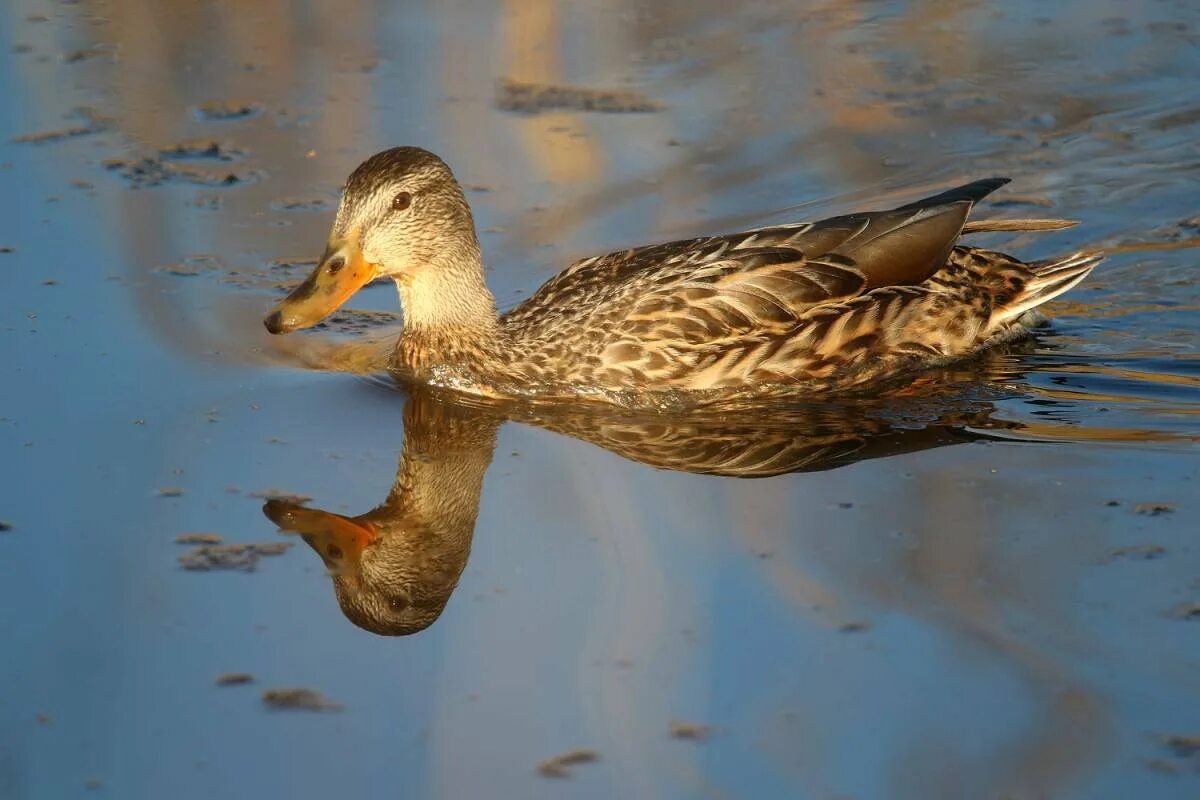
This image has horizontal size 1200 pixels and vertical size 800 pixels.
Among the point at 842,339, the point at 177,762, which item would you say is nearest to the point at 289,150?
A: the point at 842,339

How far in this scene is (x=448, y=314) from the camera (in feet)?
28.2

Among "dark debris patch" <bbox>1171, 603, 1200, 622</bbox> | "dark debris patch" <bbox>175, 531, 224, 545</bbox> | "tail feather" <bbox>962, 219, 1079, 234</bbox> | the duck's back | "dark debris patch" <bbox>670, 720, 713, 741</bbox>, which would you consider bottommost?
"dark debris patch" <bbox>670, 720, 713, 741</bbox>

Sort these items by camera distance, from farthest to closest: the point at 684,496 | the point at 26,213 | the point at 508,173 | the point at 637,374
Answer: the point at 508,173, the point at 26,213, the point at 637,374, the point at 684,496

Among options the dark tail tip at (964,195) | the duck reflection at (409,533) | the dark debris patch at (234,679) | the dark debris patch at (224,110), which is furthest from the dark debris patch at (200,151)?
the dark debris patch at (234,679)

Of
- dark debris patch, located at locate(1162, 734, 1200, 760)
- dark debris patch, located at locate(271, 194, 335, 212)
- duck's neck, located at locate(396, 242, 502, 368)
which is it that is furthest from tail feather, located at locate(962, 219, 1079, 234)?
dark debris patch, located at locate(1162, 734, 1200, 760)

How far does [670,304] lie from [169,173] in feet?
11.4

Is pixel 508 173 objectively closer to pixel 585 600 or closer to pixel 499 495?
pixel 499 495

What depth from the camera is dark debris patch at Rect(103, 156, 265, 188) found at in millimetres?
10172

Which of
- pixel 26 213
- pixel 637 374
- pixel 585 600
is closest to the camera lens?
pixel 585 600

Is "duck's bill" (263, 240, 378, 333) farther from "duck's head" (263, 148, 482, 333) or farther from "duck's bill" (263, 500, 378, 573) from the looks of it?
"duck's bill" (263, 500, 378, 573)

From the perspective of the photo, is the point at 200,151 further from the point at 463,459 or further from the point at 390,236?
the point at 463,459

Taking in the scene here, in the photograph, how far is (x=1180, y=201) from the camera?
396 inches

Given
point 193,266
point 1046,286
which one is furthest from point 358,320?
point 1046,286

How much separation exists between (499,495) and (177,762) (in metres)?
2.10
